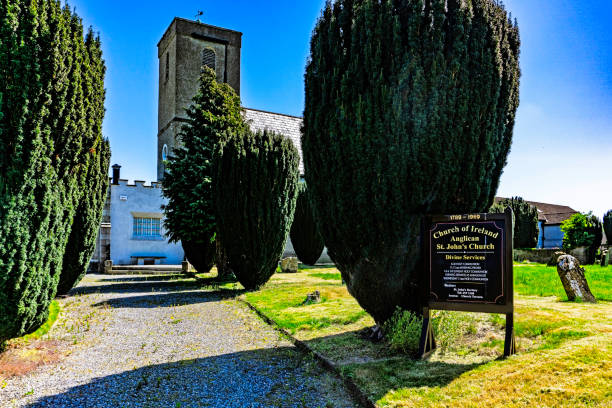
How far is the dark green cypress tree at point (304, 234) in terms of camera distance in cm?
2181

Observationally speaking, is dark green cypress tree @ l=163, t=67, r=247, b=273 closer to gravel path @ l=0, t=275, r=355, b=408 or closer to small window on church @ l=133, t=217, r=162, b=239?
gravel path @ l=0, t=275, r=355, b=408

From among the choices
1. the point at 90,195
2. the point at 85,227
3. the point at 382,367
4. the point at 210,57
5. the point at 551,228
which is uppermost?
the point at 210,57

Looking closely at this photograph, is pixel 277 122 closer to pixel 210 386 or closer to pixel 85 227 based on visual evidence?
pixel 85 227

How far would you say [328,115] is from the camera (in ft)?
20.1

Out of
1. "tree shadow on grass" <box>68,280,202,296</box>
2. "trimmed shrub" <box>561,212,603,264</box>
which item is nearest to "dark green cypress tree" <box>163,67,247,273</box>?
"tree shadow on grass" <box>68,280,202,296</box>

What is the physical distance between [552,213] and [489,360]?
4759 cm

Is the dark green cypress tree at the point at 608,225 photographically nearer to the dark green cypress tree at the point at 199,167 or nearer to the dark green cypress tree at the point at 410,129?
the dark green cypress tree at the point at 199,167

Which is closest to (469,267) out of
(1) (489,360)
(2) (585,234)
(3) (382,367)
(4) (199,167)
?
(1) (489,360)

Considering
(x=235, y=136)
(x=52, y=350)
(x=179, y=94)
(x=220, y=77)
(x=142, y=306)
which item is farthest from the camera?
(x=220, y=77)

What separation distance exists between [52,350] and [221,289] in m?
6.73

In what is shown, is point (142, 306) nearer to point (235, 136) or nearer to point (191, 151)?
point (235, 136)

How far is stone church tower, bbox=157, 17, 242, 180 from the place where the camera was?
27469 mm

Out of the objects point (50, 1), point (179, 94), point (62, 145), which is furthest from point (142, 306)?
point (179, 94)

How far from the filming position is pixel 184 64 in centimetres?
2780
